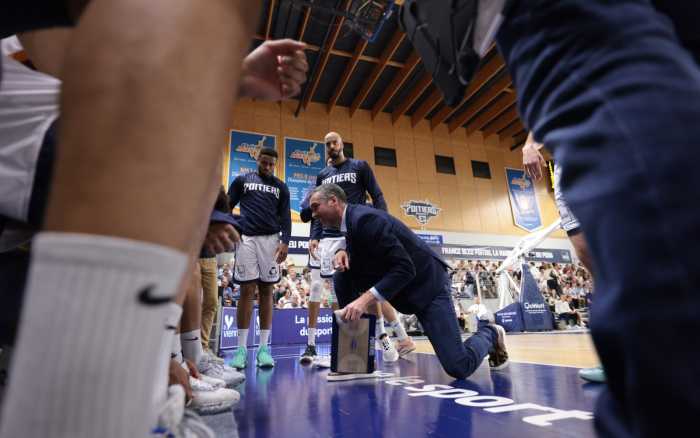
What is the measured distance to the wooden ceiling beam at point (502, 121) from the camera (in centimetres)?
984

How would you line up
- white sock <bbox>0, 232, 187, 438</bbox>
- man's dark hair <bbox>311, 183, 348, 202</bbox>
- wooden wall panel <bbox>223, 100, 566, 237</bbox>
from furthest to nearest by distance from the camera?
wooden wall panel <bbox>223, 100, 566, 237</bbox>, man's dark hair <bbox>311, 183, 348, 202</bbox>, white sock <bbox>0, 232, 187, 438</bbox>

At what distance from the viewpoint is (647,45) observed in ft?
1.05

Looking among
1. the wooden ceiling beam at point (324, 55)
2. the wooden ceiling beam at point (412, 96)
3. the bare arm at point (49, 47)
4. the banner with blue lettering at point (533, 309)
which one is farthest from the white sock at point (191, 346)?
the wooden ceiling beam at point (412, 96)

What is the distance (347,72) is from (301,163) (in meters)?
2.19

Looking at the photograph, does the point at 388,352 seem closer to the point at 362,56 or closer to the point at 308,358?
the point at 308,358

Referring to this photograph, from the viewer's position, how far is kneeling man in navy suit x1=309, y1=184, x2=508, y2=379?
1.88 metres

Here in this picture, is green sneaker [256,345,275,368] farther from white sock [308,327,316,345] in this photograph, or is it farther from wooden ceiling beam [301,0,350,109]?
wooden ceiling beam [301,0,350,109]

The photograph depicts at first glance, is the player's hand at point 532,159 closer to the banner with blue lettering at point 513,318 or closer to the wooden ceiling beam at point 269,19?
the banner with blue lettering at point 513,318

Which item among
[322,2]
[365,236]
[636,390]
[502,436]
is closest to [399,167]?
[322,2]

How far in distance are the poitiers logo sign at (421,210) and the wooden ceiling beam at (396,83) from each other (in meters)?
2.41

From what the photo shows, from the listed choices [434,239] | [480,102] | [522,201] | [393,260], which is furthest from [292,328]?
[522,201]

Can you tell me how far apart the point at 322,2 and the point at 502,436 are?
6.26 m

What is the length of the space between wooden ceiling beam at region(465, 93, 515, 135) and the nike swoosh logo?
9.76m

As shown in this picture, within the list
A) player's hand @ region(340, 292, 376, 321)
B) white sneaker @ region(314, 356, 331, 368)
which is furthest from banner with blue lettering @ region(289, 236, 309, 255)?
player's hand @ region(340, 292, 376, 321)
